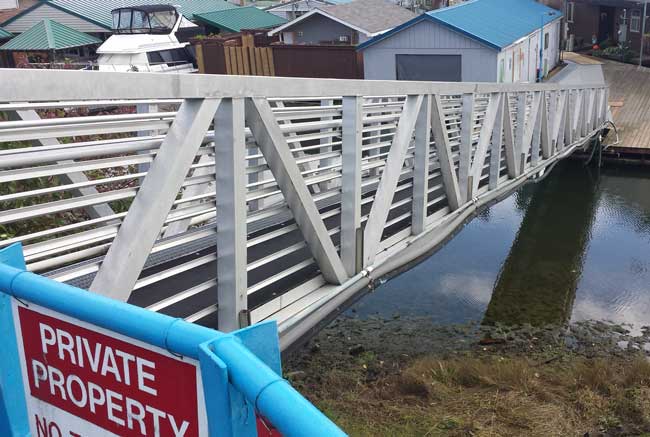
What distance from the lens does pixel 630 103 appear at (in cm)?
2708

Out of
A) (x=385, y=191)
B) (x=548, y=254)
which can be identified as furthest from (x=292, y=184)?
(x=548, y=254)

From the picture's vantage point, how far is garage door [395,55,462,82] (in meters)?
26.0

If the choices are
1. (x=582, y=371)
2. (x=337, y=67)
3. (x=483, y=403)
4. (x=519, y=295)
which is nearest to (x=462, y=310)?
(x=519, y=295)

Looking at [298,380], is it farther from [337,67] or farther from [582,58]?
[582,58]

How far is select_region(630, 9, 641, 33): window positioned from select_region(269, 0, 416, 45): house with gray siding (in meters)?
11.6

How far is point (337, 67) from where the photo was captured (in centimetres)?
2862

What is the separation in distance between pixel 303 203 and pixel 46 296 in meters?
2.91

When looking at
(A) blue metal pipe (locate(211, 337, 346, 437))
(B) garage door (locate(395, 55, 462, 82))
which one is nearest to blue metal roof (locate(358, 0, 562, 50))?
(B) garage door (locate(395, 55, 462, 82))

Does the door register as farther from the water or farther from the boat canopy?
the boat canopy

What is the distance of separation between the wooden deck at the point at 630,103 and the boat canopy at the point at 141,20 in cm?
1943

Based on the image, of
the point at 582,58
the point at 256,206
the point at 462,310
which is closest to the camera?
the point at 256,206

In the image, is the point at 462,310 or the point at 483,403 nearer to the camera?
the point at 483,403

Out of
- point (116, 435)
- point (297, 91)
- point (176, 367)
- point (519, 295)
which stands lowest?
point (519, 295)

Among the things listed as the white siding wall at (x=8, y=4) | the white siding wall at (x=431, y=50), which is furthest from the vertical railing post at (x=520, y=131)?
the white siding wall at (x=8, y=4)
